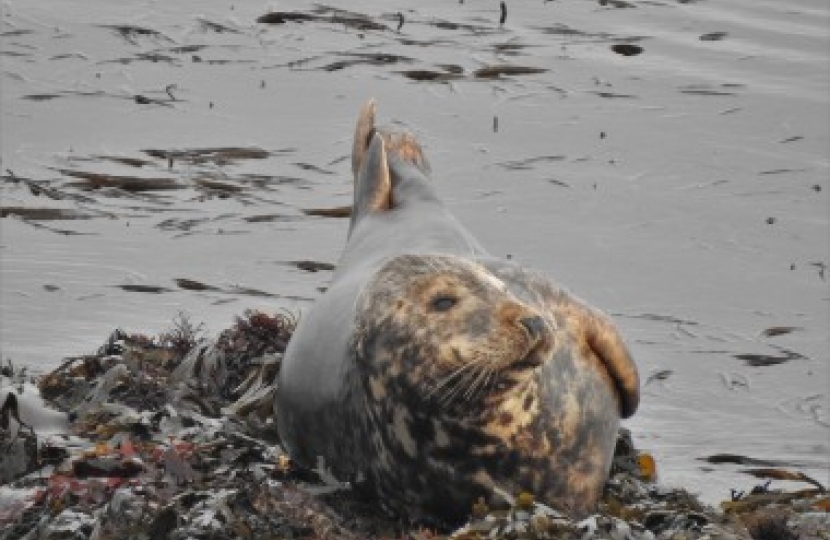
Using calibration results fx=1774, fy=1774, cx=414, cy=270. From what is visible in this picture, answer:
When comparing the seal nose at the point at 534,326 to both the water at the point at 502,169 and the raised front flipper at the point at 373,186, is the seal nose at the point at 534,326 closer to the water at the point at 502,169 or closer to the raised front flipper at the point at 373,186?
the water at the point at 502,169

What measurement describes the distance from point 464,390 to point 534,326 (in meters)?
0.25

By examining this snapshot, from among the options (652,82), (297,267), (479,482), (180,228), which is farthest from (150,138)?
(479,482)

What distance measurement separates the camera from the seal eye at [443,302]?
174 inches

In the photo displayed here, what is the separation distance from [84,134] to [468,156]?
2020 mm

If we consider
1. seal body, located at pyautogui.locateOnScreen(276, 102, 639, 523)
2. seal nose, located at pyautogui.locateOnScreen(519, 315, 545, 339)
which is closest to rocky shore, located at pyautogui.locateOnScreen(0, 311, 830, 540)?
seal body, located at pyautogui.locateOnScreen(276, 102, 639, 523)

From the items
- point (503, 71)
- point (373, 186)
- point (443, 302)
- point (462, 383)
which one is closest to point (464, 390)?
point (462, 383)

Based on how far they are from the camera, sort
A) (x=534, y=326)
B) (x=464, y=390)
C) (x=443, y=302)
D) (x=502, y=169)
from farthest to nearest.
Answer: (x=502, y=169), (x=443, y=302), (x=464, y=390), (x=534, y=326)

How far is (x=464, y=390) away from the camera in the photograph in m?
4.32

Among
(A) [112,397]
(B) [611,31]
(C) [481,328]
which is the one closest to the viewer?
(C) [481,328]

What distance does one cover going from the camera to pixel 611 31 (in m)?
11.2

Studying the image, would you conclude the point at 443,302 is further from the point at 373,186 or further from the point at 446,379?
the point at 373,186

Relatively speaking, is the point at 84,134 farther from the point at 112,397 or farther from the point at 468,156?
the point at 112,397

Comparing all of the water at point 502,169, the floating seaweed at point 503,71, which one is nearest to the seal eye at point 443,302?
the water at point 502,169

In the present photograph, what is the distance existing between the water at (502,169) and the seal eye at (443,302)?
1.45 m
